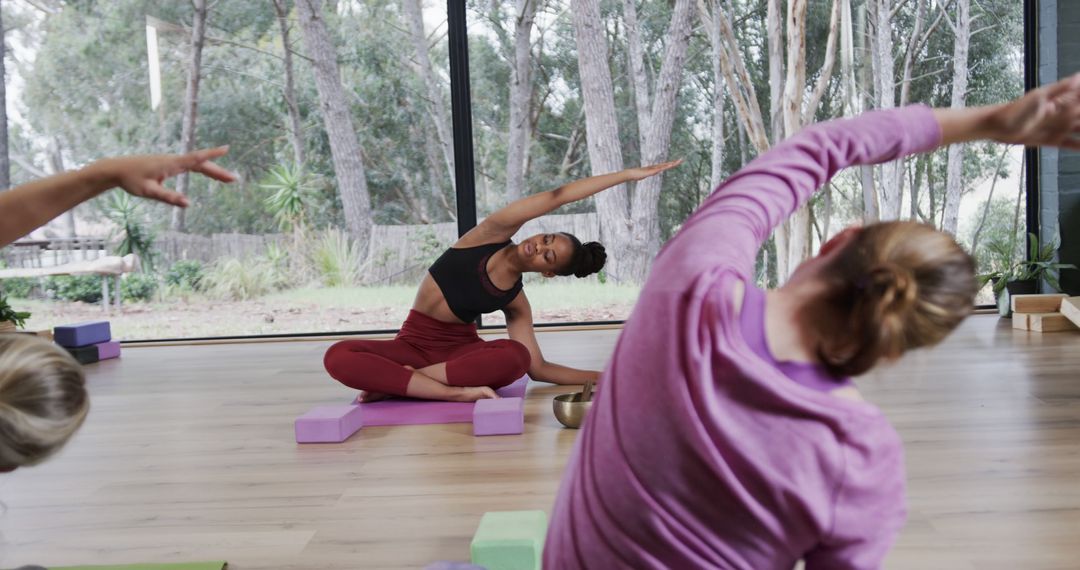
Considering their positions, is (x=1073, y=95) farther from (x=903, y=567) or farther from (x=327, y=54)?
(x=327, y=54)

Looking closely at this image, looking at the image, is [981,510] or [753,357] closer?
[753,357]

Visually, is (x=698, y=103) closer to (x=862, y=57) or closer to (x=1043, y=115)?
(x=862, y=57)

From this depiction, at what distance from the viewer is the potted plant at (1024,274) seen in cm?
545

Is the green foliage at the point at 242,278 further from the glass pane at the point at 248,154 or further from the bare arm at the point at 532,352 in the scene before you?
the bare arm at the point at 532,352

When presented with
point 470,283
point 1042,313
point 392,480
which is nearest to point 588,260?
point 470,283

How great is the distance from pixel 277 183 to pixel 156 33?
127cm

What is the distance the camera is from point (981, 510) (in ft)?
7.41

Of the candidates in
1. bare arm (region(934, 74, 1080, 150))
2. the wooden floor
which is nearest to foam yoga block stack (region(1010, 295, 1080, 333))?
the wooden floor

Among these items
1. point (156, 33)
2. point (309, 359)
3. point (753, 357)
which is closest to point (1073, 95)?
point (753, 357)

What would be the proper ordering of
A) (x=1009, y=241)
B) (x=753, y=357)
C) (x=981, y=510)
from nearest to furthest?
(x=753, y=357)
(x=981, y=510)
(x=1009, y=241)

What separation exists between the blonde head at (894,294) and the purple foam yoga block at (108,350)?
530cm

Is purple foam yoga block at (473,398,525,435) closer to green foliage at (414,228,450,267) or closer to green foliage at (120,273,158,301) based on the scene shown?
green foliage at (414,228,450,267)

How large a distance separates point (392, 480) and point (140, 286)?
14.5 feet

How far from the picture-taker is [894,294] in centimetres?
86
